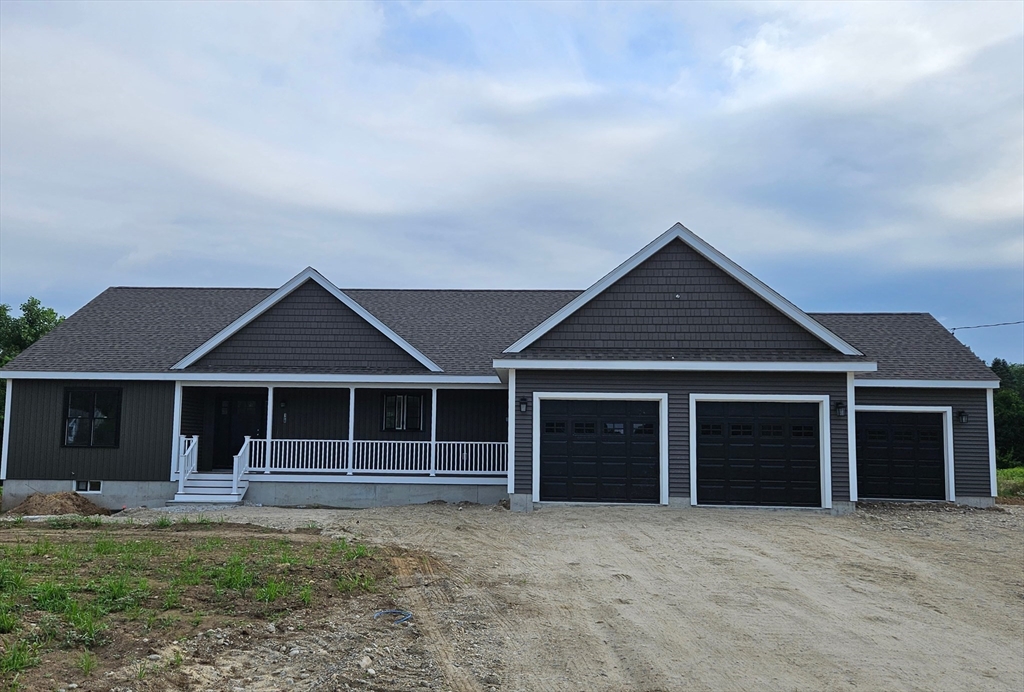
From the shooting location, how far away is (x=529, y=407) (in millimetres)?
16031

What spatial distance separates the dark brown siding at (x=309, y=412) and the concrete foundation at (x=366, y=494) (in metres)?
1.93

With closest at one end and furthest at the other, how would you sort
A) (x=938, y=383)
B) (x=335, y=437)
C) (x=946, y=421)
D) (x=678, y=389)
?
(x=678, y=389) < (x=938, y=383) < (x=946, y=421) < (x=335, y=437)

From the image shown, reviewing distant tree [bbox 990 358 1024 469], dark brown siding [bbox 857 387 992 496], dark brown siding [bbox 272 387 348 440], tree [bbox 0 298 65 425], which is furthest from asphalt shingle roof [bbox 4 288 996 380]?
distant tree [bbox 990 358 1024 469]

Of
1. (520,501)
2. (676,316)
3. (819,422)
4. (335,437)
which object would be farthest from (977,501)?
(335,437)

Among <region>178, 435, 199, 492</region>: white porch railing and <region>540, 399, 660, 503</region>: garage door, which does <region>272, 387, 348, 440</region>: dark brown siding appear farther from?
<region>540, 399, 660, 503</region>: garage door

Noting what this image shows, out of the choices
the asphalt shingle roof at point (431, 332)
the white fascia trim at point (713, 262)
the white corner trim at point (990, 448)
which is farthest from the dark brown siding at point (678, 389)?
the white corner trim at point (990, 448)

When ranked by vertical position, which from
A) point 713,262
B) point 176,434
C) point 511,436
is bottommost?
point 176,434

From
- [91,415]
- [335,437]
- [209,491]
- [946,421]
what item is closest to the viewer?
[209,491]

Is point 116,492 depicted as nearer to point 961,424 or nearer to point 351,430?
point 351,430

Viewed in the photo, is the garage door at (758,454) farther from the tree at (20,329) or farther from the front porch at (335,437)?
the tree at (20,329)

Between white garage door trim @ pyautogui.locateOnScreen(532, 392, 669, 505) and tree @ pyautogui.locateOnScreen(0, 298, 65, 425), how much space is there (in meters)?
24.0

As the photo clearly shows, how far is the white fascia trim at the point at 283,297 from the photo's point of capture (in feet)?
58.4

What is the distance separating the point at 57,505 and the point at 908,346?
2092 cm

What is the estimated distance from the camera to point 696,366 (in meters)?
15.6
